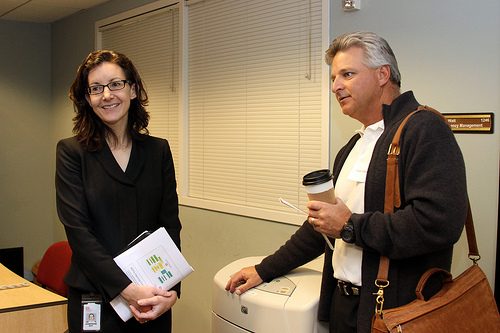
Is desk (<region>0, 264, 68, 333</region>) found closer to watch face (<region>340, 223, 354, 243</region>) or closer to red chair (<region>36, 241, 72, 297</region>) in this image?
red chair (<region>36, 241, 72, 297</region>)

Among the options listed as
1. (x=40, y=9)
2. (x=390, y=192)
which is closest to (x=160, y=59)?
(x=40, y=9)

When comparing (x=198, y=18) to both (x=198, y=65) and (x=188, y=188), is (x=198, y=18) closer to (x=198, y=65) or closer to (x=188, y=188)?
(x=198, y=65)

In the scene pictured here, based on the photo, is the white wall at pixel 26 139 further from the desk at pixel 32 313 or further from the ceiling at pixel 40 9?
the desk at pixel 32 313

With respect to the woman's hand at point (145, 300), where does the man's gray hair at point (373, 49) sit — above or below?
above

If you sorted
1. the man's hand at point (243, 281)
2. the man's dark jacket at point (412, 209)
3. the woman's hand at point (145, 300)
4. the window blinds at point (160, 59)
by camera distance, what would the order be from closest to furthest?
the man's dark jacket at point (412, 209) < the woman's hand at point (145, 300) < the man's hand at point (243, 281) < the window blinds at point (160, 59)

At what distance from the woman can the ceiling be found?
2.81 metres

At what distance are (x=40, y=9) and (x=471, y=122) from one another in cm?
394

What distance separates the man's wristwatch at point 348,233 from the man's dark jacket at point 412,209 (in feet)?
0.04

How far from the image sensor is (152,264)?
1738 mm

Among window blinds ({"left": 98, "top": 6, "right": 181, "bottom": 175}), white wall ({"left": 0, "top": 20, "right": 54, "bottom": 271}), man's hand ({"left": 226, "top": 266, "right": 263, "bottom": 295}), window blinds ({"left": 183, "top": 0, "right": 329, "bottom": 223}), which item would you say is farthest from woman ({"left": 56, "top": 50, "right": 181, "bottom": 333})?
white wall ({"left": 0, "top": 20, "right": 54, "bottom": 271})

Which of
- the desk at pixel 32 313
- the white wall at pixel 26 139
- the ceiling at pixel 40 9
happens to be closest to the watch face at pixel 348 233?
the desk at pixel 32 313

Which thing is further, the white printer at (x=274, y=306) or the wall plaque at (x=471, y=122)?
the wall plaque at (x=471, y=122)

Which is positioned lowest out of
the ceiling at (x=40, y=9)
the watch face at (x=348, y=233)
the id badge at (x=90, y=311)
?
the id badge at (x=90, y=311)

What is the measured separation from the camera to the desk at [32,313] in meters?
2.20
